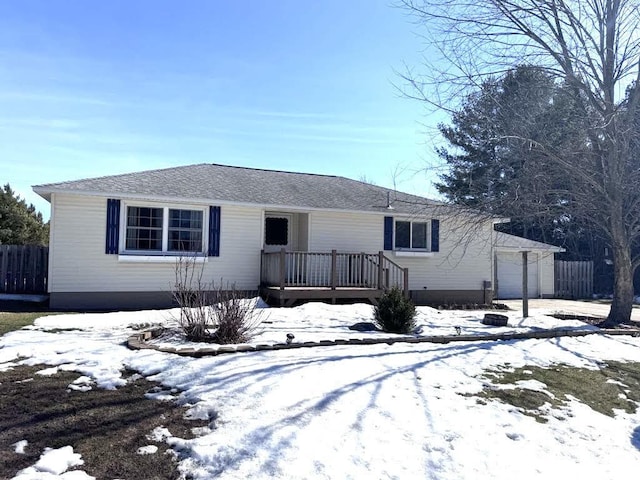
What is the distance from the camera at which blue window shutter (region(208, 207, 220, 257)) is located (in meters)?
13.7

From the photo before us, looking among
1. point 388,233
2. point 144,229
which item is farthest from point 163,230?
point 388,233

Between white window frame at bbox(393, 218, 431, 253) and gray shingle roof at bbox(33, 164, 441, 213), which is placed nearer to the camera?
gray shingle roof at bbox(33, 164, 441, 213)

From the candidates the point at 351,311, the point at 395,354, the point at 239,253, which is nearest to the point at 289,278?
the point at 239,253

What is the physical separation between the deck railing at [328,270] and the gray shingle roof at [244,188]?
59.7 inches

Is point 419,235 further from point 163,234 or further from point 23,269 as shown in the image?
point 23,269

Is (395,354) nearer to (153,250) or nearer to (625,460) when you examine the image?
(625,460)

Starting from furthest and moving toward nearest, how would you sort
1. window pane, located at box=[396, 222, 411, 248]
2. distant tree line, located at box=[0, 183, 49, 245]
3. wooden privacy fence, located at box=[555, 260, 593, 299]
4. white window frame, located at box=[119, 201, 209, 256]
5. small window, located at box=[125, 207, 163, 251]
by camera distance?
1. wooden privacy fence, located at box=[555, 260, 593, 299]
2. distant tree line, located at box=[0, 183, 49, 245]
3. window pane, located at box=[396, 222, 411, 248]
4. small window, located at box=[125, 207, 163, 251]
5. white window frame, located at box=[119, 201, 209, 256]

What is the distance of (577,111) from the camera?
453 inches

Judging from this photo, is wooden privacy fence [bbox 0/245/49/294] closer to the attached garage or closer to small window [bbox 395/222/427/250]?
small window [bbox 395/222/427/250]

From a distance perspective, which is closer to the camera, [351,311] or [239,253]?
[351,311]

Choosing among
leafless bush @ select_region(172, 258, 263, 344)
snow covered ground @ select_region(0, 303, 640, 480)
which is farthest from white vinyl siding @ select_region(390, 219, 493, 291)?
leafless bush @ select_region(172, 258, 263, 344)

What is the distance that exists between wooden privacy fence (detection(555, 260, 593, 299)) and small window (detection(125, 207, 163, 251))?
18.7 meters

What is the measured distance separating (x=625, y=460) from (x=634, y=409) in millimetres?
1599

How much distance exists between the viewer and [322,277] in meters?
14.4
